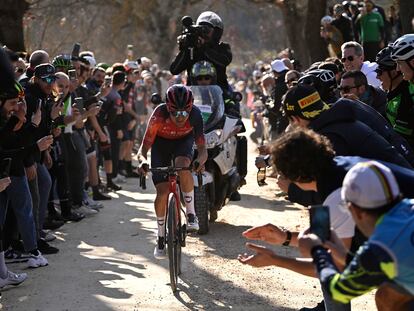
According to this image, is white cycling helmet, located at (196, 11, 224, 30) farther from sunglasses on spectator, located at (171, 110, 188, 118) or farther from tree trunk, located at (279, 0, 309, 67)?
tree trunk, located at (279, 0, 309, 67)

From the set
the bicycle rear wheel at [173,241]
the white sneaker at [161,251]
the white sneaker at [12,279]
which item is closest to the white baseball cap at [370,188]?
the bicycle rear wheel at [173,241]

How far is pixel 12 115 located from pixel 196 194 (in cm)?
254

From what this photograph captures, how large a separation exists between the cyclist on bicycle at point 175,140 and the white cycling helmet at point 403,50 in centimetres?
201

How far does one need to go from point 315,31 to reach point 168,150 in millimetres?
10066

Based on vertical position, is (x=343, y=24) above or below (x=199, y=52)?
above

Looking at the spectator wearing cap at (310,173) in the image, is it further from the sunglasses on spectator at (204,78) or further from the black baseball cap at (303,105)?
the sunglasses on spectator at (204,78)

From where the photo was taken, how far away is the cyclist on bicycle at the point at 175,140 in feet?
26.4

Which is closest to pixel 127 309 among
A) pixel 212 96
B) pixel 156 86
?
pixel 212 96

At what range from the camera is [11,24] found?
13359 millimetres

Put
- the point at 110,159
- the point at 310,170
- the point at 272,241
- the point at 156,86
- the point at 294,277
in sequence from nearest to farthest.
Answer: the point at 310,170
the point at 272,241
the point at 294,277
the point at 110,159
the point at 156,86

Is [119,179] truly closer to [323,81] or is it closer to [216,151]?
[216,151]

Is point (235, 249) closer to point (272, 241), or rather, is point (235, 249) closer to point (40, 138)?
point (40, 138)

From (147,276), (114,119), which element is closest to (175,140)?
(147,276)

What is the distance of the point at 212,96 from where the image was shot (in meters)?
10.6
